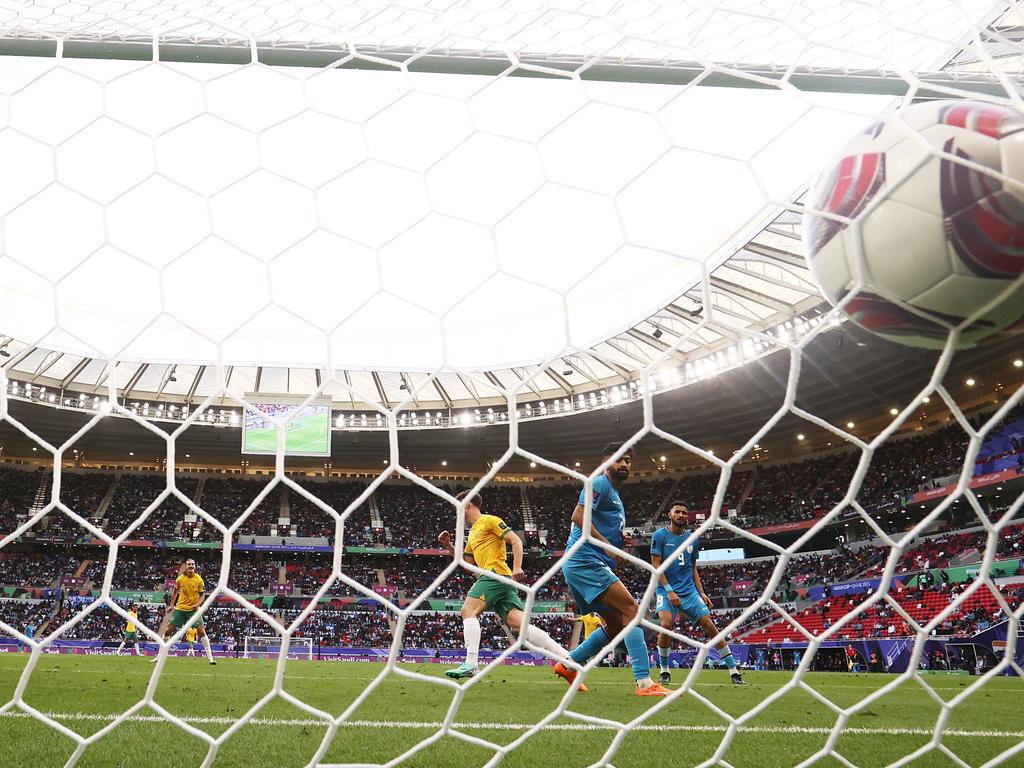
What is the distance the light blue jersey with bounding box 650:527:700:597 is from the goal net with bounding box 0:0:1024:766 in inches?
22.1

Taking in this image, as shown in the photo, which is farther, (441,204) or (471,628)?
(471,628)

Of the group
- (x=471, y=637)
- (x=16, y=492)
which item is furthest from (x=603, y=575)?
(x=16, y=492)

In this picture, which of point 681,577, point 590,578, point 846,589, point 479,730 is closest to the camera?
point 479,730

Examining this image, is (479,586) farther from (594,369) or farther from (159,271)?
(594,369)

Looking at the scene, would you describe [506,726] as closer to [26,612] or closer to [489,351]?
[489,351]

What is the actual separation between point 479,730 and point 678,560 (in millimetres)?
2977

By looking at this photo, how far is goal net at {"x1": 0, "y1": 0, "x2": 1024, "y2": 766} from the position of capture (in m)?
2.09

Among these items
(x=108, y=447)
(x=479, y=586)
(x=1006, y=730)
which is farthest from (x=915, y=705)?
(x=108, y=447)

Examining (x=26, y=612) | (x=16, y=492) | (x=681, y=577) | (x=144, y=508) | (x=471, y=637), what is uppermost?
(x=471, y=637)

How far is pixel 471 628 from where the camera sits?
4.54m

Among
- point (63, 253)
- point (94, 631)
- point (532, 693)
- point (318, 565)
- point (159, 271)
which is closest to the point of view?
point (159, 271)

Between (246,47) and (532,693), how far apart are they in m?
3.75

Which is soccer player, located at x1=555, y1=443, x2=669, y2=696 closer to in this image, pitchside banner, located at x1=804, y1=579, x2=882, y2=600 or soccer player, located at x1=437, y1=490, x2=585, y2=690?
soccer player, located at x1=437, y1=490, x2=585, y2=690

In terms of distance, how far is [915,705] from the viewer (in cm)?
400
